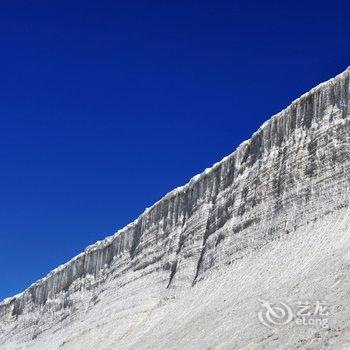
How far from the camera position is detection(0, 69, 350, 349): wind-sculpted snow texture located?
841 inches

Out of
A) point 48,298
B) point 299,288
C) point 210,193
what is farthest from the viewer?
point 48,298

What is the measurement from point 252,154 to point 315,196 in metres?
6.80

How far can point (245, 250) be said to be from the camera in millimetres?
28844

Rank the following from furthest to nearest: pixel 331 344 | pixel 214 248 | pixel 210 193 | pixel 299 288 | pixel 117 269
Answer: pixel 117 269 < pixel 210 193 < pixel 214 248 < pixel 299 288 < pixel 331 344

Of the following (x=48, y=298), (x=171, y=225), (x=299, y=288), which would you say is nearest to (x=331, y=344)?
(x=299, y=288)

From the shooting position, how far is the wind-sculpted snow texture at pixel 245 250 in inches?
841

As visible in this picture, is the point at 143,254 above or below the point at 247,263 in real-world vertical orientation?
above

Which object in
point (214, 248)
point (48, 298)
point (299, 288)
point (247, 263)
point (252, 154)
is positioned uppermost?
point (48, 298)

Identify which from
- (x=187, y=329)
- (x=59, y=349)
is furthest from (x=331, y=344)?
(x=59, y=349)

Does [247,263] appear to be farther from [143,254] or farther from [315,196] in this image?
[143,254]

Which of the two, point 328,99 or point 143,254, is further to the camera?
point 143,254

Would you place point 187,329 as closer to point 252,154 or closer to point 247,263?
point 247,263

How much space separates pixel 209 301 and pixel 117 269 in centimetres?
1717

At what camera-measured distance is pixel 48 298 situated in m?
54.6
